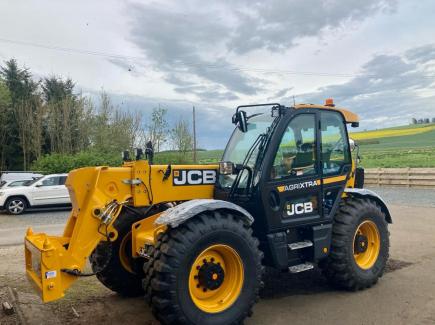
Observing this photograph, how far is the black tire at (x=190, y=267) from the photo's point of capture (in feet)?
13.0

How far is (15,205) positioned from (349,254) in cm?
1494

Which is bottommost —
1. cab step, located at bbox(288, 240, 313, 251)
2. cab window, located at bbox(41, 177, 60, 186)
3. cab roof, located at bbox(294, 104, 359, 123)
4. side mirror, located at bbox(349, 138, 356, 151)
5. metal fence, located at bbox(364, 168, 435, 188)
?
metal fence, located at bbox(364, 168, 435, 188)

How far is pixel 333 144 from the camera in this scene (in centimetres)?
590

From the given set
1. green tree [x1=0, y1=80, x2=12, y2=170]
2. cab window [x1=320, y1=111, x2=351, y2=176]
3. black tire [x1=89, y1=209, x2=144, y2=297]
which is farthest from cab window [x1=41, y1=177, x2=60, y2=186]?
green tree [x1=0, y1=80, x2=12, y2=170]

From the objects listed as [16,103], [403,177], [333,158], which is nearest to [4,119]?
[16,103]

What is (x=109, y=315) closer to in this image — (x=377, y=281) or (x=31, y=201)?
(x=377, y=281)

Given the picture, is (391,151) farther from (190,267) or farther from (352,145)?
(190,267)

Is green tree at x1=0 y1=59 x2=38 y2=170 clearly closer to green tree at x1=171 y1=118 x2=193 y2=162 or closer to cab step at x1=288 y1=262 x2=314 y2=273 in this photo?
green tree at x1=171 y1=118 x2=193 y2=162

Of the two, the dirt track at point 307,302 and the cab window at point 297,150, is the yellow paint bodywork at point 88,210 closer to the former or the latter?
the dirt track at point 307,302

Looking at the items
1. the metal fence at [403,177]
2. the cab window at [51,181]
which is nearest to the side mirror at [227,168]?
the cab window at [51,181]

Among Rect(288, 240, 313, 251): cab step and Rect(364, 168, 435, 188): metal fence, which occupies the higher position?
Rect(288, 240, 313, 251): cab step

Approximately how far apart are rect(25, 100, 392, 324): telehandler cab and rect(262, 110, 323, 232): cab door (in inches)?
0.5

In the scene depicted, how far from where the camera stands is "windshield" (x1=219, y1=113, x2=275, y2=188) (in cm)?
522

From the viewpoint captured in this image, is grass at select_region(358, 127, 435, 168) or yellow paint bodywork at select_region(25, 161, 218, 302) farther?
grass at select_region(358, 127, 435, 168)
